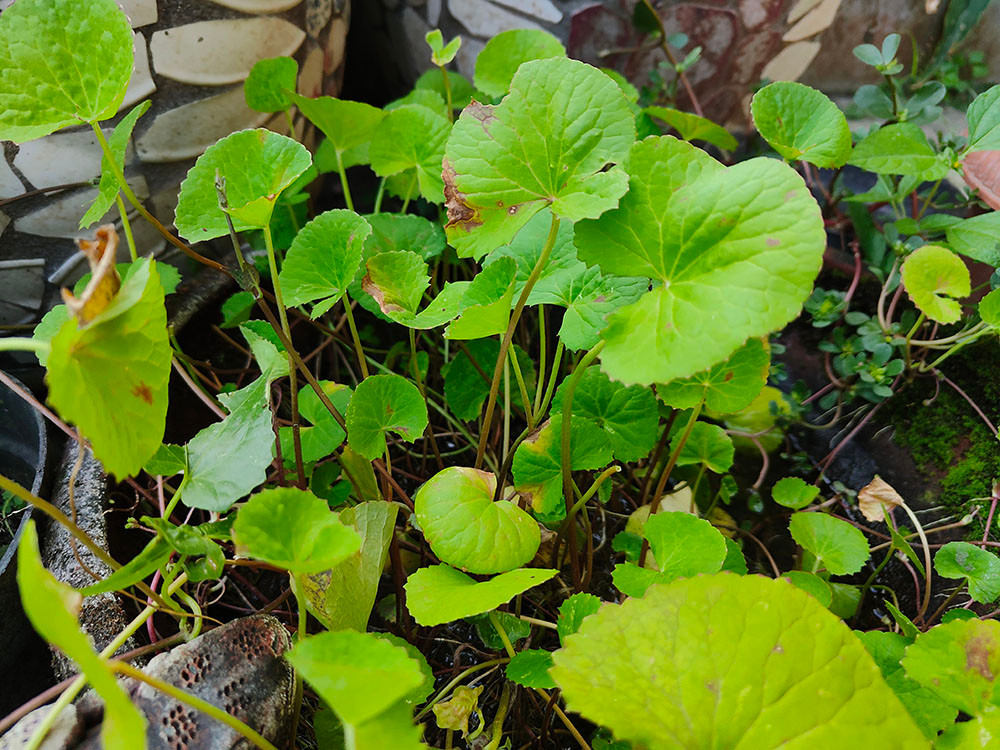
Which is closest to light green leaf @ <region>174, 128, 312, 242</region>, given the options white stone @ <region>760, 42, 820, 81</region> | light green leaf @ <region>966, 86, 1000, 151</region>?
light green leaf @ <region>966, 86, 1000, 151</region>

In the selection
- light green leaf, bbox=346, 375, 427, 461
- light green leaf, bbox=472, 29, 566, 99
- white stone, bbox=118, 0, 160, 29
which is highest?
white stone, bbox=118, 0, 160, 29

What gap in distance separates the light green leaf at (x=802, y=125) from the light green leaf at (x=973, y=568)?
0.38m

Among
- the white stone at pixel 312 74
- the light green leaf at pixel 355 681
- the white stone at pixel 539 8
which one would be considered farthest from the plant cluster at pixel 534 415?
the white stone at pixel 539 8

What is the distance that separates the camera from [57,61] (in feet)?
1.89

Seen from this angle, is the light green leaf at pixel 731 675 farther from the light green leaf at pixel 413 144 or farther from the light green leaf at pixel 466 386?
the light green leaf at pixel 413 144

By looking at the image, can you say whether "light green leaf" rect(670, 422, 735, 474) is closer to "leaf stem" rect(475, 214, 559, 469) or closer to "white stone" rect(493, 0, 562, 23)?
"leaf stem" rect(475, 214, 559, 469)

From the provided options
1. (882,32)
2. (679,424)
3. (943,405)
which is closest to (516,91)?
(679,424)

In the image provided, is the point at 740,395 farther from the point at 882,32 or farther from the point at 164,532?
the point at 882,32

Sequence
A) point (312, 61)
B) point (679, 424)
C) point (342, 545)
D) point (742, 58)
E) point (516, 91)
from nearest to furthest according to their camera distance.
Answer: point (342, 545) → point (516, 91) → point (679, 424) → point (312, 61) → point (742, 58)

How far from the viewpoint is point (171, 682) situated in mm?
474

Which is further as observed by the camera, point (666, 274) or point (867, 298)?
point (867, 298)

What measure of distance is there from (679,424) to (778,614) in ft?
1.34

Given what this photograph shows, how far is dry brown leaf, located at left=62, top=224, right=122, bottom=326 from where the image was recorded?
37cm

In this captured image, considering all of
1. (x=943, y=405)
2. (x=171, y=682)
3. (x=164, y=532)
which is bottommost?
(x=943, y=405)
